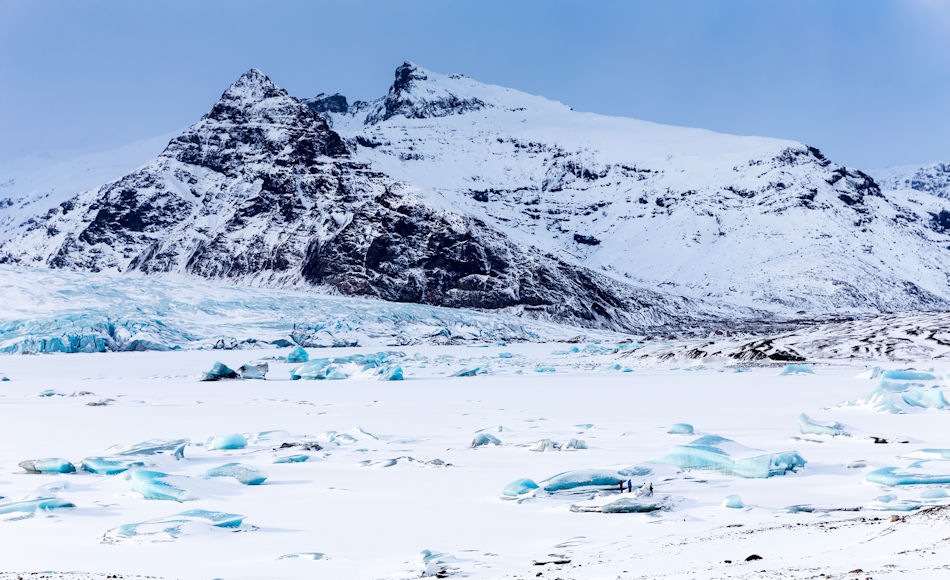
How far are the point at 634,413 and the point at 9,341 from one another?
25410mm

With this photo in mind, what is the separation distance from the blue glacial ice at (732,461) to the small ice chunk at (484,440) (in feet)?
5.98

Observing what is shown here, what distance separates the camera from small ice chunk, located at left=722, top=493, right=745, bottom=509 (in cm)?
465

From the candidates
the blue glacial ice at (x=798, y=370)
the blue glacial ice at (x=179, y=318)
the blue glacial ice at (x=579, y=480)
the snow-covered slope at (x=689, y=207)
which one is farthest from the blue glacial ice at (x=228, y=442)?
the snow-covered slope at (x=689, y=207)

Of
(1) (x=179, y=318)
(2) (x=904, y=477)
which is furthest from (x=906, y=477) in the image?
(1) (x=179, y=318)

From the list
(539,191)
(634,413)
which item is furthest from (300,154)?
(634,413)

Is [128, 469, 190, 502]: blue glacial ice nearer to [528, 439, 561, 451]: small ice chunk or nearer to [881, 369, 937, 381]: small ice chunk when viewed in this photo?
[528, 439, 561, 451]: small ice chunk

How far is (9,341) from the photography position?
27.8 m

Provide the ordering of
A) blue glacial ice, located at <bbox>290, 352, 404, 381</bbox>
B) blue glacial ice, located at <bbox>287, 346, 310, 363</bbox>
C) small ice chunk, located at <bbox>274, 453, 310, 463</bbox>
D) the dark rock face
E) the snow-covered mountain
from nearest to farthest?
small ice chunk, located at <bbox>274, 453, 310, 463</bbox>
blue glacial ice, located at <bbox>290, 352, 404, 381</bbox>
blue glacial ice, located at <bbox>287, 346, 310, 363</bbox>
the snow-covered mountain
the dark rock face

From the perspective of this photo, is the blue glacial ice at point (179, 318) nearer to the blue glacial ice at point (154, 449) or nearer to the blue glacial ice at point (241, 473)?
the blue glacial ice at point (154, 449)

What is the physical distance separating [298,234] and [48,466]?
274 ft

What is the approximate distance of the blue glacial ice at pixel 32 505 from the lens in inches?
188

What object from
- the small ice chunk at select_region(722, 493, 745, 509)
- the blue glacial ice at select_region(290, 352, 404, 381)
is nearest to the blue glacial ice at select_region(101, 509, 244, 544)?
the small ice chunk at select_region(722, 493, 745, 509)

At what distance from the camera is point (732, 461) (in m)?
5.70

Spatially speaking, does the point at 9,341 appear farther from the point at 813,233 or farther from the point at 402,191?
the point at 813,233
